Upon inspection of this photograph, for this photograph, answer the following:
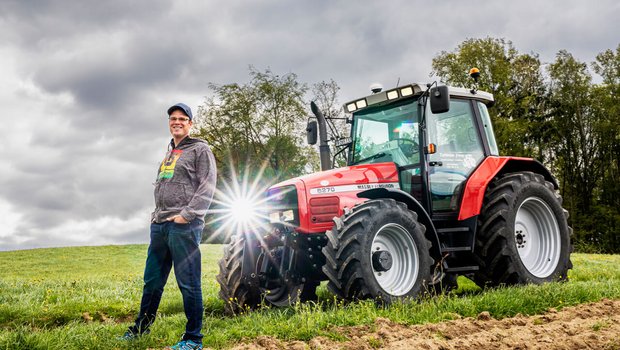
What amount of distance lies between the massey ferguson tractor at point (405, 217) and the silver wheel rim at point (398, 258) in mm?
12

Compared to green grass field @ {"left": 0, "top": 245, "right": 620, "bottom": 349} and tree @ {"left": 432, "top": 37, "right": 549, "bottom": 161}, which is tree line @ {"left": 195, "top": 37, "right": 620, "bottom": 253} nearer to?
tree @ {"left": 432, "top": 37, "right": 549, "bottom": 161}

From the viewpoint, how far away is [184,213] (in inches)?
185

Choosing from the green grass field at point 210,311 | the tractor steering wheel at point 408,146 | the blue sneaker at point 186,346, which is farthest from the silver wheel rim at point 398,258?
the blue sneaker at point 186,346

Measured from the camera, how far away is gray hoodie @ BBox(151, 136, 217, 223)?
4.81 metres

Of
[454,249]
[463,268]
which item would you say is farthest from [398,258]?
[463,268]

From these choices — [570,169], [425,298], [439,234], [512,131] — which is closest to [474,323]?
[425,298]

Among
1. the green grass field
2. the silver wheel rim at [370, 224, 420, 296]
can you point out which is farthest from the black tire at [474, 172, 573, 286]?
the silver wheel rim at [370, 224, 420, 296]

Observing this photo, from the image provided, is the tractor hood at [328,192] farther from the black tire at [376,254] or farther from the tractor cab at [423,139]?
the black tire at [376,254]

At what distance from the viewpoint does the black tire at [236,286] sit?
6.85 metres

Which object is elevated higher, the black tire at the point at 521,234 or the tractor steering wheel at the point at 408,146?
the tractor steering wheel at the point at 408,146

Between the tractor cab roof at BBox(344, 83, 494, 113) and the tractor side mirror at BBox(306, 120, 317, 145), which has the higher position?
the tractor cab roof at BBox(344, 83, 494, 113)

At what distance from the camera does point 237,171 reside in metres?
32.7

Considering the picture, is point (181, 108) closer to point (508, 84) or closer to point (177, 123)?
point (177, 123)

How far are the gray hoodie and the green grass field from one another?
1181 mm
